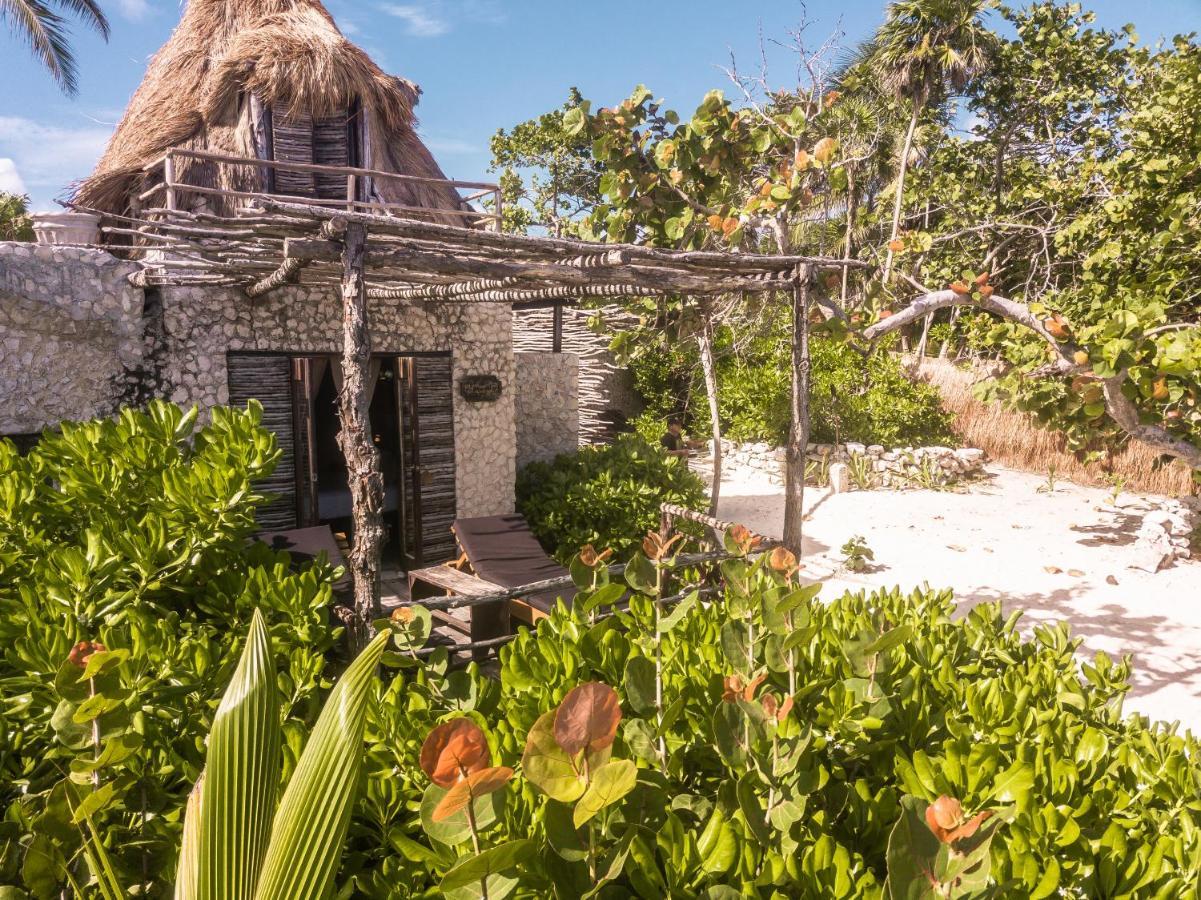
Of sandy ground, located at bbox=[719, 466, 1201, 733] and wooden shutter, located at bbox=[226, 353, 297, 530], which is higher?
wooden shutter, located at bbox=[226, 353, 297, 530]

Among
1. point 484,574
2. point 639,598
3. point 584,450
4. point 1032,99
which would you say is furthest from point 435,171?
point 1032,99

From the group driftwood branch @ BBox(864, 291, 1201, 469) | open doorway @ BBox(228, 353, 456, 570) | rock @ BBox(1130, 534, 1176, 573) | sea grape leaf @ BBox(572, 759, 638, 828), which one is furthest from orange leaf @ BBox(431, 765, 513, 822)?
rock @ BBox(1130, 534, 1176, 573)

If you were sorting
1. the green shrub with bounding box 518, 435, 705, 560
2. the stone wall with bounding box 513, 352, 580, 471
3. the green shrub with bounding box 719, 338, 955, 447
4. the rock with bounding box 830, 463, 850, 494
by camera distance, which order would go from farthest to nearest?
1. the green shrub with bounding box 719, 338, 955, 447
2. the rock with bounding box 830, 463, 850, 494
3. the stone wall with bounding box 513, 352, 580, 471
4. the green shrub with bounding box 518, 435, 705, 560

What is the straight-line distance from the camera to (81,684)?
4.11ft

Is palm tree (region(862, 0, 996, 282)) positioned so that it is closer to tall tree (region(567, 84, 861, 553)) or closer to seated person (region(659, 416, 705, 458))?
seated person (region(659, 416, 705, 458))

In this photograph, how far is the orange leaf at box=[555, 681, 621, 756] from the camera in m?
0.92

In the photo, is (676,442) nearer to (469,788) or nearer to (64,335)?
(64,335)

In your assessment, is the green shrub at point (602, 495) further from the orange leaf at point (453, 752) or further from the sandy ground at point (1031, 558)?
the orange leaf at point (453, 752)

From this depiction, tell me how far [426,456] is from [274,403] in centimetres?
158

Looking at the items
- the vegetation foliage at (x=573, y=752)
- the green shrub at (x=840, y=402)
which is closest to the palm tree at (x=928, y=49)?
the green shrub at (x=840, y=402)

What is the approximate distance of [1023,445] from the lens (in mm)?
12977

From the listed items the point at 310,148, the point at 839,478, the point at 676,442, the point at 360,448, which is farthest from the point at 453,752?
the point at 676,442

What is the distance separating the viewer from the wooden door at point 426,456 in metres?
7.54

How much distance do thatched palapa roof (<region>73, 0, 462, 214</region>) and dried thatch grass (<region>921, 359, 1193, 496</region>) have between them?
9750mm
